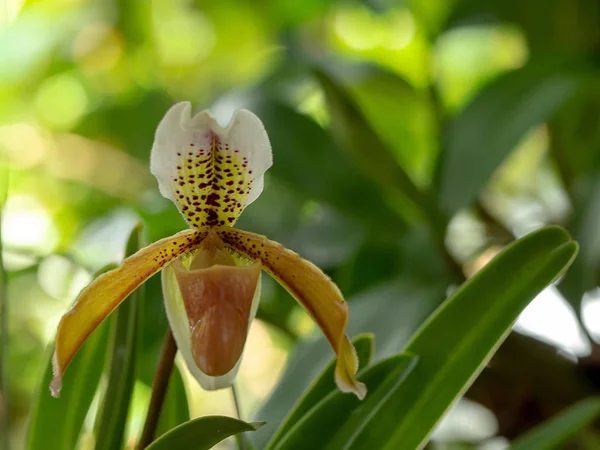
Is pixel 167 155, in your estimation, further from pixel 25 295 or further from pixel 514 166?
pixel 514 166

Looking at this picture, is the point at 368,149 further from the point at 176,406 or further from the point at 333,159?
the point at 176,406

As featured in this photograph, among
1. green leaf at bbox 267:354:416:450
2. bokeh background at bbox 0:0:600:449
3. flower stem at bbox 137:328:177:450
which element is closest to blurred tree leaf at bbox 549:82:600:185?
bokeh background at bbox 0:0:600:449

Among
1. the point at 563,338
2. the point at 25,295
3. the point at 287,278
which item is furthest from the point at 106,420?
the point at 25,295

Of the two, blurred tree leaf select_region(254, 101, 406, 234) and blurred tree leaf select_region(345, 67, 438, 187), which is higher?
blurred tree leaf select_region(345, 67, 438, 187)

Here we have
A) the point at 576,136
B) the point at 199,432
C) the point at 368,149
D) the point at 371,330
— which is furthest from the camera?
the point at 576,136

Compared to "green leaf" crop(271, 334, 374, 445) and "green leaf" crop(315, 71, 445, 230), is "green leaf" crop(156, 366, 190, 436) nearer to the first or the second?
"green leaf" crop(271, 334, 374, 445)

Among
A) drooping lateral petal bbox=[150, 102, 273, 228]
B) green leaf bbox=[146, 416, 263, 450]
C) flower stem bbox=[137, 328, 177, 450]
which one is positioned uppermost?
drooping lateral petal bbox=[150, 102, 273, 228]

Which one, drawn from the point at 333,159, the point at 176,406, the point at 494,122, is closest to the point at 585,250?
the point at 494,122
